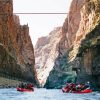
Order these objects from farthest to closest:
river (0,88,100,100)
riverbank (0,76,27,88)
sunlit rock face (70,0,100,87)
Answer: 1. riverbank (0,76,27,88)
2. sunlit rock face (70,0,100,87)
3. river (0,88,100,100)

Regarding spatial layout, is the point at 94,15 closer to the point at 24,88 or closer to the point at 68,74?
the point at 24,88

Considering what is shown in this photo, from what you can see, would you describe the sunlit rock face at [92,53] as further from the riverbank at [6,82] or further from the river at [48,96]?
the river at [48,96]

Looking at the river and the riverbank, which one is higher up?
the riverbank

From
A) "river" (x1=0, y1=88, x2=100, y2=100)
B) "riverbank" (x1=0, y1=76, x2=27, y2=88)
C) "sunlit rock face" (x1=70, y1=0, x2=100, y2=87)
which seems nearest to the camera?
"river" (x1=0, y1=88, x2=100, y2=100)

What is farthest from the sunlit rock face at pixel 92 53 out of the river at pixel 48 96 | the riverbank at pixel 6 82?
the river at pixel 48 96

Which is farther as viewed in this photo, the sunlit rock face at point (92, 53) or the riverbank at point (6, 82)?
the riverbank at point (6, 82)

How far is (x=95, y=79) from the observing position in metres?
106

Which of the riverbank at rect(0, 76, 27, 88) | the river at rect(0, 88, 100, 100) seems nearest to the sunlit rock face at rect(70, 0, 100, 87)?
the riverbank at rect(0, 76, 27, 88)

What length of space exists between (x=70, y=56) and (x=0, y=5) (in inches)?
1693

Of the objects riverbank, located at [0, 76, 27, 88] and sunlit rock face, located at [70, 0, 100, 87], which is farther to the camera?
riverbank, located at [0, 76, 27, 88]

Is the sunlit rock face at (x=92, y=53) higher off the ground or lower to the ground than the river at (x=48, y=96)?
higher

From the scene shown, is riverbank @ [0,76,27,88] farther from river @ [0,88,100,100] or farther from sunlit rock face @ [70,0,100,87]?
river @ [0,88,100,100]

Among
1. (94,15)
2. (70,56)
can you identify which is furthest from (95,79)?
(70,56)

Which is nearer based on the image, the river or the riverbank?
the river
